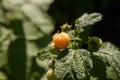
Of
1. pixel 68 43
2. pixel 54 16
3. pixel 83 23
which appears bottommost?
pixel 68 43

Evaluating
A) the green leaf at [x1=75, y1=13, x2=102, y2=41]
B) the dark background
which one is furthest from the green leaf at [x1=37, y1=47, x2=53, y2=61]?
the dark background

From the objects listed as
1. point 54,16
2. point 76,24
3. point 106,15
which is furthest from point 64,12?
point 76,24

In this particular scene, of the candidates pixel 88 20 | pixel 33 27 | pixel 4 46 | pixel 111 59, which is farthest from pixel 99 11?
pixel 111 59

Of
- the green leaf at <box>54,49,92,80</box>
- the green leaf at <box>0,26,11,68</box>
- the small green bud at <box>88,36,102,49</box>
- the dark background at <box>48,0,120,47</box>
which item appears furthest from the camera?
the dark background at <box>48,0,120,47</box>

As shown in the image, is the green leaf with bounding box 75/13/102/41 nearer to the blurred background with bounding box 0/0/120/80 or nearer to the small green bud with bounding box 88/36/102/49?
the small green bud with bounding box 88/36/102/49

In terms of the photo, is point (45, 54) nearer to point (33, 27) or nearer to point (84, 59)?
point (84, 59)

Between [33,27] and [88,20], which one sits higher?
[33,27]

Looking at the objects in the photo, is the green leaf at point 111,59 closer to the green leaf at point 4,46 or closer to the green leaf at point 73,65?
the green leaf at point 73,65

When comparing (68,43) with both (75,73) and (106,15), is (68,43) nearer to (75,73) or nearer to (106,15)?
(75,73)
